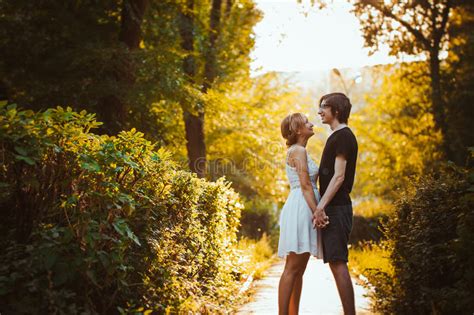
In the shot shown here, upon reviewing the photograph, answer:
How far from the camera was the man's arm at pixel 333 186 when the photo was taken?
632 centimetres

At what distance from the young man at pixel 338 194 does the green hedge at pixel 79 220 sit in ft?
5.12

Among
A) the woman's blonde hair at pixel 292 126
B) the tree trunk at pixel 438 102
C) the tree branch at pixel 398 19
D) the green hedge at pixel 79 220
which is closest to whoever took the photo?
the green hedge at pixel 79 220

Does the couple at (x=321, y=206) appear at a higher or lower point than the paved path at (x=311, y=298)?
higher

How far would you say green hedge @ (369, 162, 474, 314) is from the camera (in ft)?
17.2

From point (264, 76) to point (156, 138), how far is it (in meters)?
9.94

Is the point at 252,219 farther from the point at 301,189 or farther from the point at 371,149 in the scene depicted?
the point at 301,189

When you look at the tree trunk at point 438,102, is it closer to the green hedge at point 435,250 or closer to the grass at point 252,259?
the grass at point 252,259

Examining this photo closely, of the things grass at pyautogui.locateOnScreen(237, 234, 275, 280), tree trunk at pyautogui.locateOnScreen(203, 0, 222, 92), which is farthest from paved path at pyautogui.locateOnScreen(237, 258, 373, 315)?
tree trunk at pyautogui.locateOnScreen(203, 0, 222, 92)

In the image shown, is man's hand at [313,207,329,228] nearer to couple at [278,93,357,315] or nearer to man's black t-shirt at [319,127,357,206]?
couple at [278,93,357,315]

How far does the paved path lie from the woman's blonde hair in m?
2.79

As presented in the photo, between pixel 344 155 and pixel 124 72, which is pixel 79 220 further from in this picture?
pixel 124 72

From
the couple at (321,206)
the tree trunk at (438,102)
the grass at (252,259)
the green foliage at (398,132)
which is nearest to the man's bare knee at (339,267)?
the couple at (321,206)

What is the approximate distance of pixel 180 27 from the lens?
17609 millimetres

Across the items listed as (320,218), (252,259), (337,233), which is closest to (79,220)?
(320,218)
